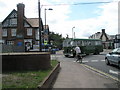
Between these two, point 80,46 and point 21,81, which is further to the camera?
point 80,46

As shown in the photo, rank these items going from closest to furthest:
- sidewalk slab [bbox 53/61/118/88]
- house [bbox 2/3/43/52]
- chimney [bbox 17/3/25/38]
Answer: sidewalk slab [bbox 53/61/118/88], chimney [bbox 17/3/25/38], house [bbox 2/3/43/52]

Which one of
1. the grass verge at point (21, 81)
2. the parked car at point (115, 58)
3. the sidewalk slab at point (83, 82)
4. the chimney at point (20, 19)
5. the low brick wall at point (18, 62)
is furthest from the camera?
the chimney at point (20, 19)

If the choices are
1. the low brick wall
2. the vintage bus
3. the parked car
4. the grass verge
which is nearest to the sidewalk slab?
the grass verge

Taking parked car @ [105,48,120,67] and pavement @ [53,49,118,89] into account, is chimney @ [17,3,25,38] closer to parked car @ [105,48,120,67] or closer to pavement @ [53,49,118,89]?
parked car @ [105,48,120,67]

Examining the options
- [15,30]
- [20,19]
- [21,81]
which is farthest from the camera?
[15,30]

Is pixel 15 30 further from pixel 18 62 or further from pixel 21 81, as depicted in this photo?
pixel 21 81

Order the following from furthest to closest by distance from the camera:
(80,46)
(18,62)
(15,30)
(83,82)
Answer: (15,30) < (80,46) < (18,62) < (83,82)

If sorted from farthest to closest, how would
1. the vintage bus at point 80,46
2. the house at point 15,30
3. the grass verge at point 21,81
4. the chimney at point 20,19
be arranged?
the house at point 15,30 < the chimney at point 20,19 < the vintage bus at point 80,46 < the grass verge at point 21,81

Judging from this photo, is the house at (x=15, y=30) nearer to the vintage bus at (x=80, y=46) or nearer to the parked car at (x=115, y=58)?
the vintage bus at (x=80, y=46)

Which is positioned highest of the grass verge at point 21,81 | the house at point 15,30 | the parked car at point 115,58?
the house at point 15,30

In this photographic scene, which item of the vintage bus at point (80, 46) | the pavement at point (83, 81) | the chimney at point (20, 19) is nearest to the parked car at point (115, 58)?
the pavement at point (83, 81)

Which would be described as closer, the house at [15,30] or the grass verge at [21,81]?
the grass verge at [21,81]

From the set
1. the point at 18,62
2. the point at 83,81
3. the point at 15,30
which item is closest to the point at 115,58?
the point at 83,81

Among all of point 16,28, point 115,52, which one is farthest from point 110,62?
point 16,28
